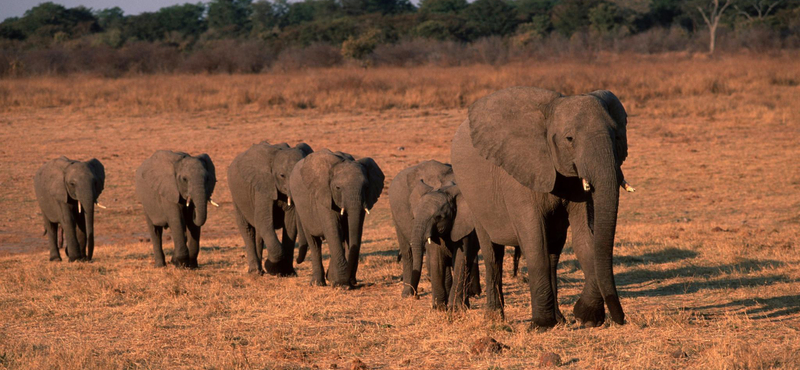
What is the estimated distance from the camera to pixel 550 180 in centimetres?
612

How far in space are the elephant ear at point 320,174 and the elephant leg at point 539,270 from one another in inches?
140

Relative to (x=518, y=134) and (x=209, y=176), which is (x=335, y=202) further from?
(x=518, y=134)

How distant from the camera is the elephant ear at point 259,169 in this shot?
36.1 feet

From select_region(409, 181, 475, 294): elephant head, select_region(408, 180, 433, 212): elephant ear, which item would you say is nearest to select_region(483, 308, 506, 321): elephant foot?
select_region(409, 181, 475, 294): elephant head

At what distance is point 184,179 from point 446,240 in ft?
15.1

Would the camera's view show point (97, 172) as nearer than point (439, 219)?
No

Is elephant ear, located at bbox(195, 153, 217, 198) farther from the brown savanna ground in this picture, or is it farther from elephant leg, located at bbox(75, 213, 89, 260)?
elephant leg, located at bbox(75, 213, 89, 260)

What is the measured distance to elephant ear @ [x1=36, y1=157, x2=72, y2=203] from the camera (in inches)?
498

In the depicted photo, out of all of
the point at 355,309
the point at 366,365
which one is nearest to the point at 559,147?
the point at 366,365

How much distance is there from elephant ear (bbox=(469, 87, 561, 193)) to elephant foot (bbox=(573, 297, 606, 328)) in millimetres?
1042

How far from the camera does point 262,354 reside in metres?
6.40

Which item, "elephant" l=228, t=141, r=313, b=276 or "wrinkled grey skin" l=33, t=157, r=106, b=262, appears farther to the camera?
"wrinkled grey skin" l=33, t=157, r=106, b=262

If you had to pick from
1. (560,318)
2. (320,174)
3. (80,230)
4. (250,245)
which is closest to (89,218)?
Answer: (80,230)

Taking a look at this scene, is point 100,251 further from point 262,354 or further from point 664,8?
point 664,8
